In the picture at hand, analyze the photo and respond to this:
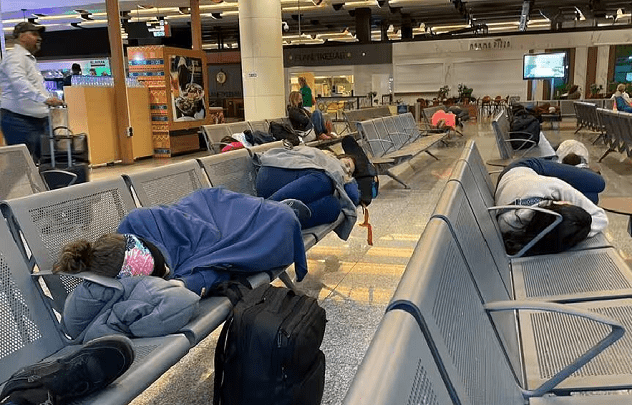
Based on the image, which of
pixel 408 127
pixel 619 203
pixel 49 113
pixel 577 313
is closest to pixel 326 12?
pixel 408 127

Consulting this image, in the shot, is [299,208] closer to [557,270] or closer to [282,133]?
[557,270]

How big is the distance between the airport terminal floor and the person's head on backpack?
953 mm

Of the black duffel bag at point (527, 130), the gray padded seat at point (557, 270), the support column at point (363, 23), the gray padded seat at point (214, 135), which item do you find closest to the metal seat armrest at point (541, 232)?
the gray padded seat at point (557, 270)

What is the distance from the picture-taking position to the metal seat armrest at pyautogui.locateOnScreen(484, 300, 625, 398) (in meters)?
1.48

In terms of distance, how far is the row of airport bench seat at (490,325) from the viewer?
34.8 inches

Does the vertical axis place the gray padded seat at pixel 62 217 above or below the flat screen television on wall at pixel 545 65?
below

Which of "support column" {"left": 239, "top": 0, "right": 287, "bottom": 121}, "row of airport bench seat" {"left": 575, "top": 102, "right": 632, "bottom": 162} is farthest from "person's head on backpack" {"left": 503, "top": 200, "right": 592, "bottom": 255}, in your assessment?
"support column" {"left": 239, "top": 0, "right": 287, "bottom": 121}

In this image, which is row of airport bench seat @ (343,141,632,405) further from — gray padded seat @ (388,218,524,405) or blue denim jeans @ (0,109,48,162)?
blue denim jeans @ (0,109,48,162)

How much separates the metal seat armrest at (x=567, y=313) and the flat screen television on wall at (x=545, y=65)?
21570 mm

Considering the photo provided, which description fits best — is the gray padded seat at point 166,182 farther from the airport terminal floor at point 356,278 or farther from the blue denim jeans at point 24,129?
the blue denim jeans at point 24,129

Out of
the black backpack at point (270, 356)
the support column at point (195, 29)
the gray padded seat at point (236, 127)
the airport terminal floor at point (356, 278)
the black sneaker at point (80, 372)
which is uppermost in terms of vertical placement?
the support column at point (195, 29)

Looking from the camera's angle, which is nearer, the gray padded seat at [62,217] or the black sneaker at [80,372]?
the black sneaker at [80,372]

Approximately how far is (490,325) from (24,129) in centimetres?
473

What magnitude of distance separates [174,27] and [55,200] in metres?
26.1
